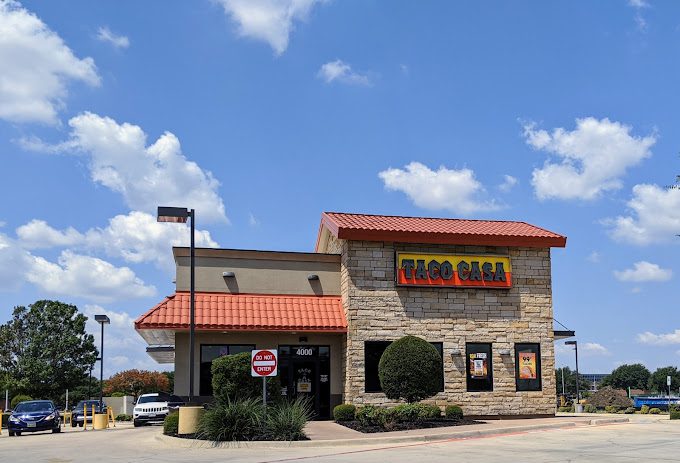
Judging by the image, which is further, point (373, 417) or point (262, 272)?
point (262, 272)

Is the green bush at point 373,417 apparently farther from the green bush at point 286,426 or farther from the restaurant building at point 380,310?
the restaurant building at point 380,310

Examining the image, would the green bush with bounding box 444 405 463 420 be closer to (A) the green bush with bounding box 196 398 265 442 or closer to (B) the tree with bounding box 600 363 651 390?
(A) the green bush with bounding box 196 398 265 442

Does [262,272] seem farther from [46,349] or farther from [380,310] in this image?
[46,349]

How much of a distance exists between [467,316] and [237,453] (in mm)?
11806

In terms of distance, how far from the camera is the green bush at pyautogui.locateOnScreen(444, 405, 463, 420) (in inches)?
911

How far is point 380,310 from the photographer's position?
82.5 ft

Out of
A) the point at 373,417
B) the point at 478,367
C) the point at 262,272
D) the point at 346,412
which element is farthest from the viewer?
the point at 262,272

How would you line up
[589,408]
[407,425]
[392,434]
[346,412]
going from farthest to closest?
[589,408]
[346,412]
[407,425]
[392,434]

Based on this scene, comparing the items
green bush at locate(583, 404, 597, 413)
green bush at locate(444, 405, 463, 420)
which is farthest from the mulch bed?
green bush at locate(583, 404, 597, 413)

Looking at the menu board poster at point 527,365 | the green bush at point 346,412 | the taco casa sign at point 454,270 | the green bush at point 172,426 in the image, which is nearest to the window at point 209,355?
the green bush at point 346,412

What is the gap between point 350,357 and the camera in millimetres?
24672

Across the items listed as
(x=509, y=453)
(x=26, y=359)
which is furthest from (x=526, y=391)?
(x=26, y=359)

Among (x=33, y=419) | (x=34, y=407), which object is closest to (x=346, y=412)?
(x=33, y=419)

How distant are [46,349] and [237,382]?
47.3 metres
